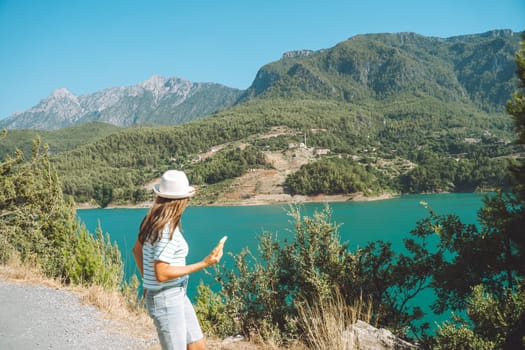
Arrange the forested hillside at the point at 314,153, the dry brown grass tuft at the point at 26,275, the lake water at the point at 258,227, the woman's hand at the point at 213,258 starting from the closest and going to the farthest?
the woman's hand at the point at 213,258, the dry brown grass tuft at the point at 26,275, the lake water at the point at 258,227, the forested hillside at the point at 314,153

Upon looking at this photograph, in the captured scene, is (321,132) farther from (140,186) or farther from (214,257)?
(214,257)

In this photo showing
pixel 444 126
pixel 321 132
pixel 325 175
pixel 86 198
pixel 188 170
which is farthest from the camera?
pixel 444 126

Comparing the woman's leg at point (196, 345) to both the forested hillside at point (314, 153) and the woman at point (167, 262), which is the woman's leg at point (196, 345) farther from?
the forested hillside at point (314, 153)

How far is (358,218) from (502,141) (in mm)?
93505

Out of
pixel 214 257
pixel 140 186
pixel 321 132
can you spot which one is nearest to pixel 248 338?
pixel 214 257

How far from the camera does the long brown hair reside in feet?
8.67

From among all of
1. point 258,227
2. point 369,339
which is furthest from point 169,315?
point 258,227

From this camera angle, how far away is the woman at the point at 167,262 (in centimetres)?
263

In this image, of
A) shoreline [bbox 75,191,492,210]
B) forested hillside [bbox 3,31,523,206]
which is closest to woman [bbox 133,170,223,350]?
shoreline [bbox 75,191,492,210]

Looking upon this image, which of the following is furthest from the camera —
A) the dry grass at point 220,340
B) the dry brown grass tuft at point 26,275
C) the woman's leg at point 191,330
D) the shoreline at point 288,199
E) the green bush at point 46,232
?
the shoreline at point 288,199

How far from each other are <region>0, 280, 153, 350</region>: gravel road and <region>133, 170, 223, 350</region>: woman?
1971 millimetres

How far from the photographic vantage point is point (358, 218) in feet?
178

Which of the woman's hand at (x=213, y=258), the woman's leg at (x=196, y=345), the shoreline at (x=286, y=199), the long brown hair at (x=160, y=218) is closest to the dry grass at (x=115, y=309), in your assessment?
the woman's leg at (x=196, y=345)

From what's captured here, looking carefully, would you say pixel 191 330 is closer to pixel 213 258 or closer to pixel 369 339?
pixel 213 258
